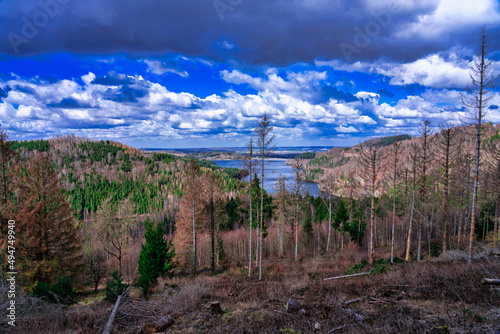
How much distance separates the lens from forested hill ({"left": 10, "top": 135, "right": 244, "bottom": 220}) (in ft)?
338

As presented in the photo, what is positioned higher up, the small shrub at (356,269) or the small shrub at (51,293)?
the small shrub at (51,293)

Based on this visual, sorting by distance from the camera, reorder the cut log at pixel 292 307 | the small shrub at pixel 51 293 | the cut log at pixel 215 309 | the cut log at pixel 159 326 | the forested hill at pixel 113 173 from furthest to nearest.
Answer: the forested hill at pixel 113 173, the small shrub at pixel 51 293, the cut log at pixel 215 309, the cut log at pixel 292 307, the cut log at pixel 159 326

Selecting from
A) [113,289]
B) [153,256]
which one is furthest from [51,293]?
[153,256]

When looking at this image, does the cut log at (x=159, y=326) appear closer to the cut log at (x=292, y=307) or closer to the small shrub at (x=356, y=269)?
the cut log at (x=292, y=307)

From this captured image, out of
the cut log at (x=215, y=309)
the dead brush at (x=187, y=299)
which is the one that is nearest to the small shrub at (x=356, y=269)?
the dead brush at (x=187, y=299)

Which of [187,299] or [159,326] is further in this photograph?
[187,299]

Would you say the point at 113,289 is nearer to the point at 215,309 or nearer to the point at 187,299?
the point at 187,299

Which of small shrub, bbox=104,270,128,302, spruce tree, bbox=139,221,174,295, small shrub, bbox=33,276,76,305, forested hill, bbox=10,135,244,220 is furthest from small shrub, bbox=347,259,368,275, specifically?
forested hill, bbox=10,135,244,220

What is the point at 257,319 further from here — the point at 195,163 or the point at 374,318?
the point at 195,163

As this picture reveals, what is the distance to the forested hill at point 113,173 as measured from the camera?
338 feet

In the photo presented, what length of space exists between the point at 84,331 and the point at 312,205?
2266 inches

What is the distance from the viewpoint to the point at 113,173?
144m

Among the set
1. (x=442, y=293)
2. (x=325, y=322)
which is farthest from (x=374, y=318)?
(x=442, y=293)

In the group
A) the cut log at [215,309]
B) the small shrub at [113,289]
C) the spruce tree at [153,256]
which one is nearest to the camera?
the cut log at [215,309]
